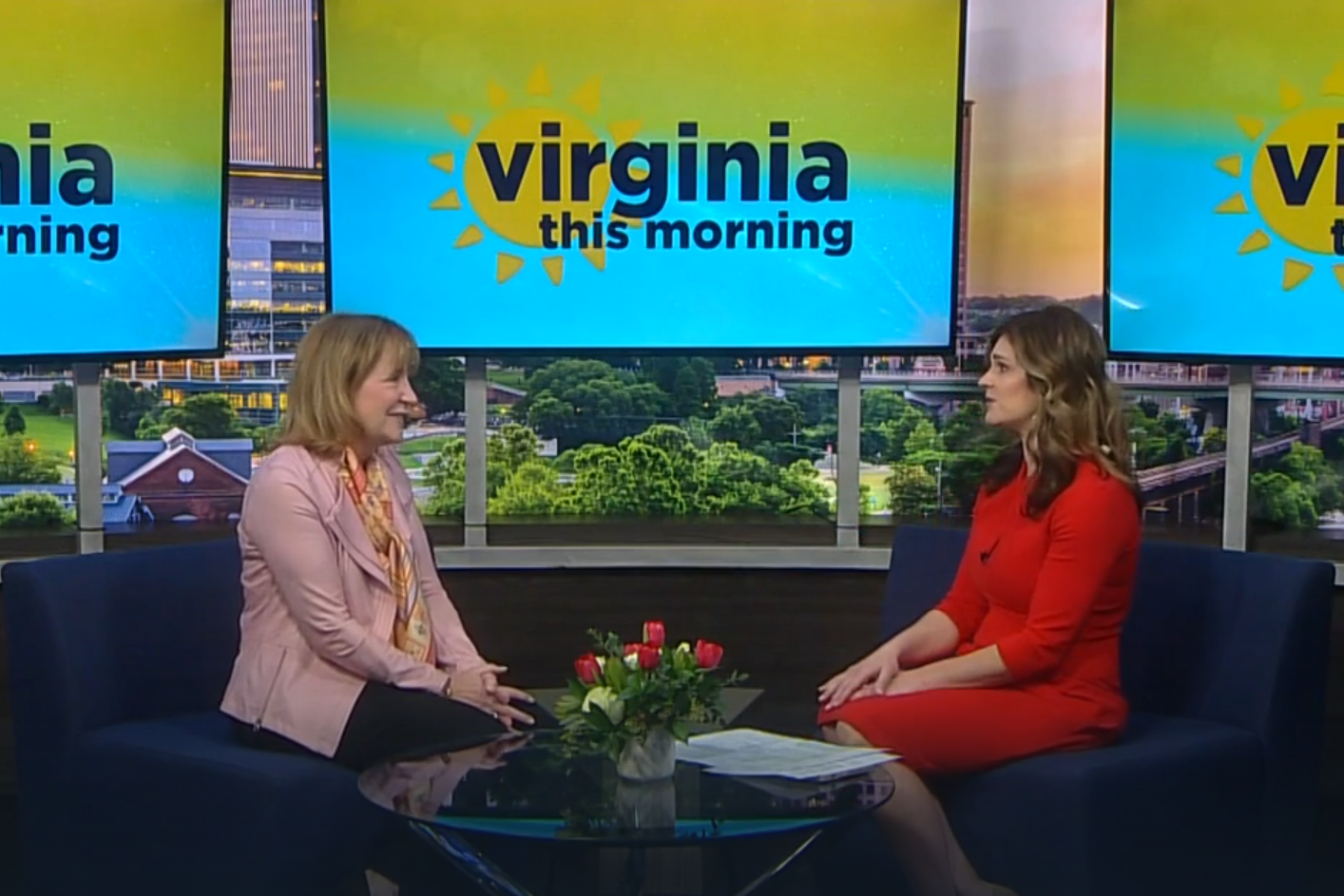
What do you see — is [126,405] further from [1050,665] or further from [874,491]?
[1050,665]

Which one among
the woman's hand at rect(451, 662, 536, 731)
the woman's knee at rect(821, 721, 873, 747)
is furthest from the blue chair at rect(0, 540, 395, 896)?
the woman's knee at rect(821, 721, 873, 747)

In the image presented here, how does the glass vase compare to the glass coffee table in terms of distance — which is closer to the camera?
the glass coffee table

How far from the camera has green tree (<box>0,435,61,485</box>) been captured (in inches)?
180

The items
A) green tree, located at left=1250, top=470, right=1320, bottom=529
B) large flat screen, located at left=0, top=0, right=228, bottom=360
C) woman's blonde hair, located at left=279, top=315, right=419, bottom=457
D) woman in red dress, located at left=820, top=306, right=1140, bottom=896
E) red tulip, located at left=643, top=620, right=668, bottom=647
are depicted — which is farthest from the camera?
green tree, located at left=1250, top=470, right=1320, bottom=529

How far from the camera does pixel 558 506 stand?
490 cm

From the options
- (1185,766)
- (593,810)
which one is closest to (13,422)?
(593,810)

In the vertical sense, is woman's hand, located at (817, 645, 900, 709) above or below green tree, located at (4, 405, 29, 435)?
below

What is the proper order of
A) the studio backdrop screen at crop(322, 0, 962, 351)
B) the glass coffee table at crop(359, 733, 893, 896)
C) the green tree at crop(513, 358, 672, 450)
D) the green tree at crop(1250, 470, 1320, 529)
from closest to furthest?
the glass coffee table at crop(359, 733, 893, 896) → the studio backdrop screen at crop(322, 0, 962, 351) → the green tree at crop(1250, 470, 1320, 529) → the green tree at crop(513, 358, 672, 450)

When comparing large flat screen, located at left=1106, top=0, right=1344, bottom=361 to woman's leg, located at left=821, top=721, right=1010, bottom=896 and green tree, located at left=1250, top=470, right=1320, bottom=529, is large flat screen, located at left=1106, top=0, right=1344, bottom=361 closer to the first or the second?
green tree, located at left=1250, top=470, right=1320, bottom=529

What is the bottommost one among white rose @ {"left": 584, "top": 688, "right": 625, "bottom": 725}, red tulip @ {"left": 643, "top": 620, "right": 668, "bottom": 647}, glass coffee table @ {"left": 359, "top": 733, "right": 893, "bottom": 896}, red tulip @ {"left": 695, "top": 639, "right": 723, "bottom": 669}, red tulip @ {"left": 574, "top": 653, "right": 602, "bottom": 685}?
glass coffee table @ {"left": 359, "top": 733, "right": 893, "bottom": 896}

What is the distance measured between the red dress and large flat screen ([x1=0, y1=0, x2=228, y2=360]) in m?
2.29

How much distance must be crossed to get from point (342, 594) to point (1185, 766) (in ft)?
5.49

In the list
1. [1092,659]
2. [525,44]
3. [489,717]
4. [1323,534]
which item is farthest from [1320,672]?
[525,44]

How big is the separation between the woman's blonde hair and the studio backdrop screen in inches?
48.2
